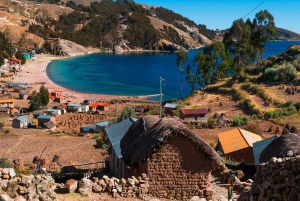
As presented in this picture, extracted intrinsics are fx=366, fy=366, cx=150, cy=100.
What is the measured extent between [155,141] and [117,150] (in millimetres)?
3849

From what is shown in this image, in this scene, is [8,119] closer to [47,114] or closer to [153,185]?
[47,114]

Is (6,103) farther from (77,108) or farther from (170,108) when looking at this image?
(170,108)

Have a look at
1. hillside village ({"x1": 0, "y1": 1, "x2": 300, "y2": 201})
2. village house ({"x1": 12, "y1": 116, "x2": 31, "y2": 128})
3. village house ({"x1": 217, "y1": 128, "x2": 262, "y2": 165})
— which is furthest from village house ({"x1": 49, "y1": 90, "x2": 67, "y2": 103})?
village house ({"x1": 217, "y1": 128, "x2": 262, "y2": 165})

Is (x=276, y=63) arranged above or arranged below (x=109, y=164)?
above

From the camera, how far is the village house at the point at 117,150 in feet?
52.2

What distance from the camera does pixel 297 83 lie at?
169 feet

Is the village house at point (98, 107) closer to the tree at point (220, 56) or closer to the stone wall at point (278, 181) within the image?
the tree at point (220, 56)

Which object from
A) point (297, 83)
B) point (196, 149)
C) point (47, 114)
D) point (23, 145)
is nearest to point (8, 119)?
point (47, 114)

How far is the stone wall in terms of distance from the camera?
729 centimetres

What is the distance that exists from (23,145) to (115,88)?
55.0 metres

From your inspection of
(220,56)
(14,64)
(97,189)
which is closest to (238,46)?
(220,56)

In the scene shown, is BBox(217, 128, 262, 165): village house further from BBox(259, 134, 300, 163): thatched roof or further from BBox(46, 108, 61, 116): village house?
BBox(46, 108, 61, 116): village house

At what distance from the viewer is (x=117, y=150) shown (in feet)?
54.1

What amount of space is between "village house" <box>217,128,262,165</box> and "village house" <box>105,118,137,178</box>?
278 inches
